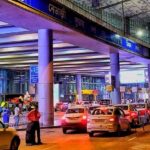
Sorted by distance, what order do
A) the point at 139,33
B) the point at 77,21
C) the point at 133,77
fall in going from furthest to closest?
the point at 133,77 → the point at 139,33 → the point at 77,21

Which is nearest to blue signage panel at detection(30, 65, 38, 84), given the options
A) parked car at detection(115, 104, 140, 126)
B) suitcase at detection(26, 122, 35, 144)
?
parked car at detection(115, 104, 140, 126)

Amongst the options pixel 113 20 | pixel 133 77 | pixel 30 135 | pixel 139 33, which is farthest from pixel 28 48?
pixel 133 77

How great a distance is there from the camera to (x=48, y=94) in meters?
29.4

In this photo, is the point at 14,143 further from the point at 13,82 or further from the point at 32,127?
the point at 13,82

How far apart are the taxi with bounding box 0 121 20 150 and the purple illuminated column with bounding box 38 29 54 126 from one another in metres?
14.8

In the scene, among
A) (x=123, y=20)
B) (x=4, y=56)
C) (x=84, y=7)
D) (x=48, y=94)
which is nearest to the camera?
(x=48, y=94)

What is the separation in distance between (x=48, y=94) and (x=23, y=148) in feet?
43.1

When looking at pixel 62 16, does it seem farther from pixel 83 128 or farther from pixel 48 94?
pixel 83 128

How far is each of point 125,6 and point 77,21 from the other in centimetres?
1546

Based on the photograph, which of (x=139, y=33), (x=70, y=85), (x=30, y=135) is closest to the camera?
(x=30, y=135)

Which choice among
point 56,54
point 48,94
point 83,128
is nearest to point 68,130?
point 83,128

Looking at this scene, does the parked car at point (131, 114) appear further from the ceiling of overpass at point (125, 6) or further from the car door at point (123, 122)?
the ceiling of overpass at point (125, 6)

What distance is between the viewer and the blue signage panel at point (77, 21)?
2489cm

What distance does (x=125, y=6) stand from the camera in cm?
4372
